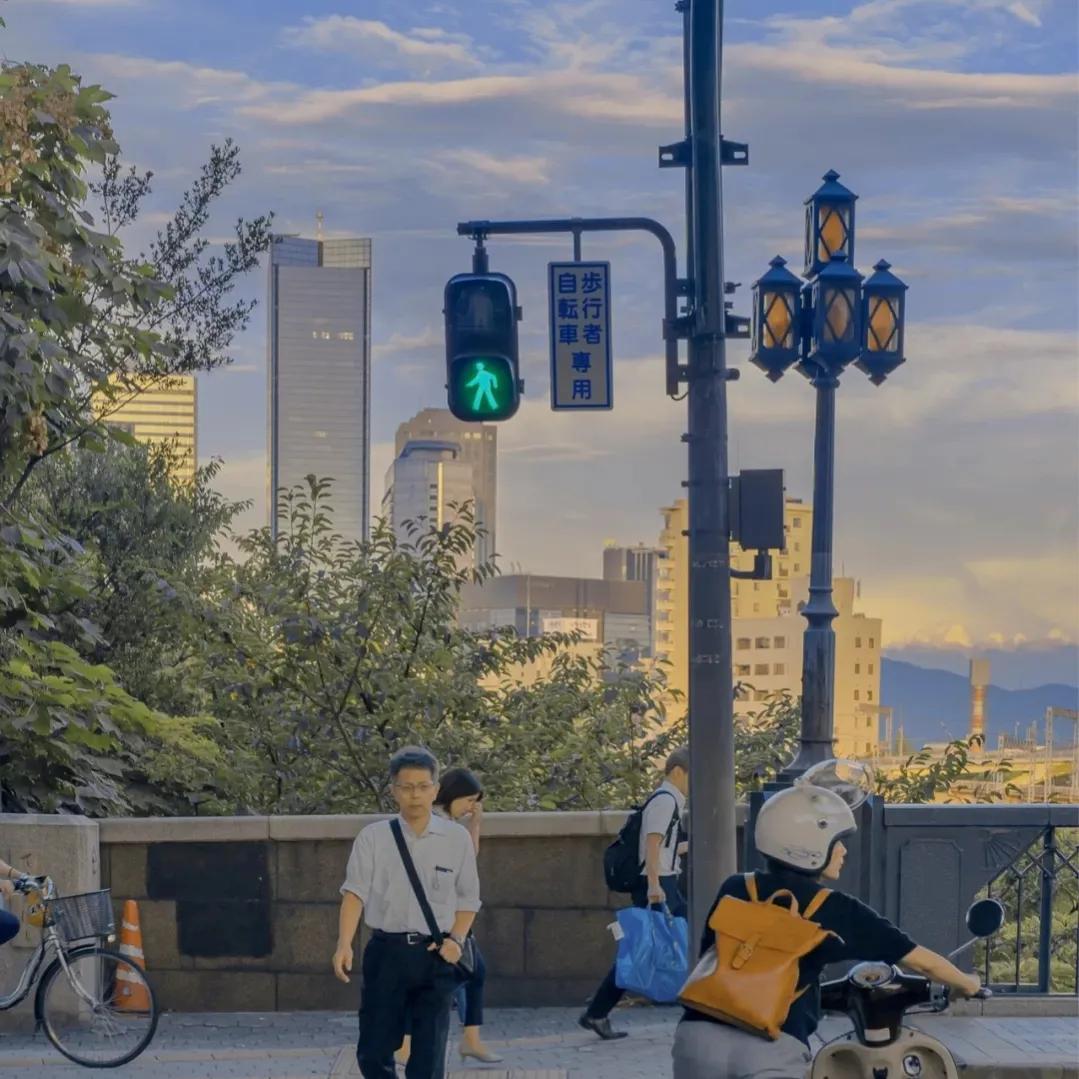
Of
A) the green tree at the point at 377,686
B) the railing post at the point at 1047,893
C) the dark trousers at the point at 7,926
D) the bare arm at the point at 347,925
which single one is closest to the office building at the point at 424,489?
the green tree at the point at 377,686

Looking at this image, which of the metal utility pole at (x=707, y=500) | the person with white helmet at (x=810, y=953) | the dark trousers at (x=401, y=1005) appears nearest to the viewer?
the person with white helmet at (x=810, y=953)

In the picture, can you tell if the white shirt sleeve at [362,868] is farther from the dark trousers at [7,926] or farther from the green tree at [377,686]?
the green tree at [377,686]

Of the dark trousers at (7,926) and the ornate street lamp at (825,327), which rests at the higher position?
the ornate street lamp at (825,327)

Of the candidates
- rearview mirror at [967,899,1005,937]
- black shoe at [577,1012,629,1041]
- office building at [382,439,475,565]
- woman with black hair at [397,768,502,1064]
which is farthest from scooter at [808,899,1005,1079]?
office building at [382,439,475,565]

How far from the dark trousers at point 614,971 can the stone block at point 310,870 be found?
1.78 m

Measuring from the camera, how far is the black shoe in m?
9.87

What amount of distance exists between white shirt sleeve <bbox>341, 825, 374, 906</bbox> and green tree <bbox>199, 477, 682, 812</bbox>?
8.13 meters

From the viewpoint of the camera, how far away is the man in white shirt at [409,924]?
6.76 meters

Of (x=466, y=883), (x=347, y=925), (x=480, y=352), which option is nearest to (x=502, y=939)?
(x=480, y=352)

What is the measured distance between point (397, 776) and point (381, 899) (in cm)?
45

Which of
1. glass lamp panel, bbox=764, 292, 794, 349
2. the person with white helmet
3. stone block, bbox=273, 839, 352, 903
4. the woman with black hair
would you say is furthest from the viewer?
glass lamp panel, bbox=764, 292, 794, 349

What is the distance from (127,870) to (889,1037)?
654 cm

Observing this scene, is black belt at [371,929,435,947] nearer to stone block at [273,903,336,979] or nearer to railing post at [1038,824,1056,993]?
stone block at [273,903,336,979]

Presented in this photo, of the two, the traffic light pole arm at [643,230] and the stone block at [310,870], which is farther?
the stone block at [310,870]
